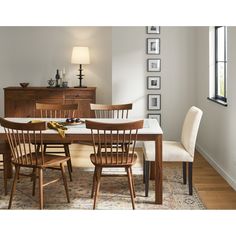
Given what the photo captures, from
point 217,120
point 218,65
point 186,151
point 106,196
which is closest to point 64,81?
point 218,65

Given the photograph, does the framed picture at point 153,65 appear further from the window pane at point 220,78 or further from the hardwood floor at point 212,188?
the hardwood floor at point 212,188

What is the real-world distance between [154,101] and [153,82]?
0.99ft

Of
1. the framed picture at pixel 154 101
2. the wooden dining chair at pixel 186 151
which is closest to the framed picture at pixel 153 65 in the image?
the framed picture at pixel 154 101

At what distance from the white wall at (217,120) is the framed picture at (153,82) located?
2.02ft

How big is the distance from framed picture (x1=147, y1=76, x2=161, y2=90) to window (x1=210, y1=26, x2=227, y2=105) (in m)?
1.10

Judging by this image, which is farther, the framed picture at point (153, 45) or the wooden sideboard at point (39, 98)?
the wooden sideboard at point (39, 98)

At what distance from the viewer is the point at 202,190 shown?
4.24 m

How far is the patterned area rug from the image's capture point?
372 centimetres

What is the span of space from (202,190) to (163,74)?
273 cm

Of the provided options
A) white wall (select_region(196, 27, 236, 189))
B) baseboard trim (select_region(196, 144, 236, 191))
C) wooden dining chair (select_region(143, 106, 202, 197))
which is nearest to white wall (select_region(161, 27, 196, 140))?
white wall (select_region(196, 27, 236, 189))

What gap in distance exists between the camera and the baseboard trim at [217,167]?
4.38m

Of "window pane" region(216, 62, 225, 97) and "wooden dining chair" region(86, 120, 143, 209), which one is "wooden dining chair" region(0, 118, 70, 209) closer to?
"wooden dining chair" region(86, 120, 143, 209)
